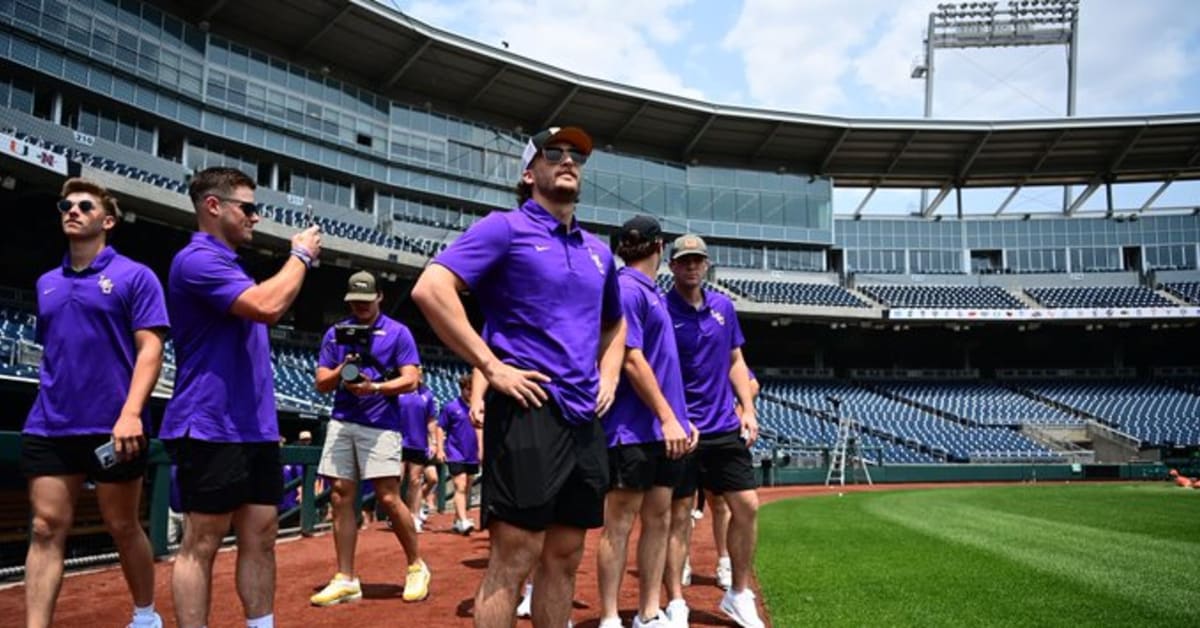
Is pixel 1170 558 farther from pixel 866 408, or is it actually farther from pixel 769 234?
pixel 769 234

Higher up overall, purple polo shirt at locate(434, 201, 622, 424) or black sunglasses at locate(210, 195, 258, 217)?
black sunglasses at locate(210, 195, 258, 217)

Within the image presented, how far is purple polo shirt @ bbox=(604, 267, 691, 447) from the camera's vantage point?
183 inches

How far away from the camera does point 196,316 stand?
4.04 m

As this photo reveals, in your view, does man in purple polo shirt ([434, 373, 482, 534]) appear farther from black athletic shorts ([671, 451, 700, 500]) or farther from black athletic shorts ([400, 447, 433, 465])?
black athletic shorts ([671, 451, 700, 500])

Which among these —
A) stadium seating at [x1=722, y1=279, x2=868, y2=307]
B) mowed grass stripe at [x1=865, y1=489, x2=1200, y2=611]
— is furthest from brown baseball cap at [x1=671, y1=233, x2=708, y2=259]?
stadium seating at [x1=722, y1=279, x2=868, y2=307]

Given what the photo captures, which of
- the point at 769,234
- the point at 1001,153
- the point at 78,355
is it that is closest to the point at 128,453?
the point at 78,355

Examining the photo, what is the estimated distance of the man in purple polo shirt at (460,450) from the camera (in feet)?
36.6

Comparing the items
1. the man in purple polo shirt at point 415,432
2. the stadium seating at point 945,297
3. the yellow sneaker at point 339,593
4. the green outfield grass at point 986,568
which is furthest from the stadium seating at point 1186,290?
the yellow sneaker at point 339,593

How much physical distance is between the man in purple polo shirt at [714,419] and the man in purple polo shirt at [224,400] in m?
2.33

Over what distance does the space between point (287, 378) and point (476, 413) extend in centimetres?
2334

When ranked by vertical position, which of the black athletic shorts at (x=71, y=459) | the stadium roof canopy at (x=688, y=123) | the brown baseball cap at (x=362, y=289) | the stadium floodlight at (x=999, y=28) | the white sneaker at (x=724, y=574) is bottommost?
the white sneaker at (x=724, y=574)

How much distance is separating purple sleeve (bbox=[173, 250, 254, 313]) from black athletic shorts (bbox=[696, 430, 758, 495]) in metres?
2.91

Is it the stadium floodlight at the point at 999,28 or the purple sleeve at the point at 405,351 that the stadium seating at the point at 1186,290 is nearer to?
the stadium floodlight at the point at 999,28

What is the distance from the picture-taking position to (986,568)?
7641mm
